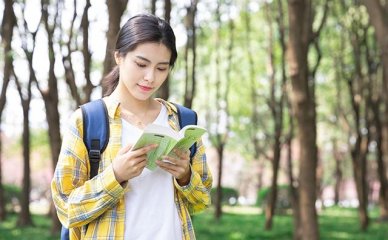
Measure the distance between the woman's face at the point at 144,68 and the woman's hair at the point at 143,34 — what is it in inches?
0.8

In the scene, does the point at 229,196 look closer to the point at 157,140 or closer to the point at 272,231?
the point at 272,231

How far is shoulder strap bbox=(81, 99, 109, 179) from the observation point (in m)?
2.45

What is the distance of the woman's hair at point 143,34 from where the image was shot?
2539 mm

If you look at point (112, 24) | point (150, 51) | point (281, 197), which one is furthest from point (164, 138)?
point (281, 197)

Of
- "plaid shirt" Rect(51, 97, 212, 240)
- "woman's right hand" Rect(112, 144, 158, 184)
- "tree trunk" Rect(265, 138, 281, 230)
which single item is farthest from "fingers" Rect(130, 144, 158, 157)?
"tree trunk" Rect(265, 138, 281, 230)

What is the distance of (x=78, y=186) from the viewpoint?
2.46 m

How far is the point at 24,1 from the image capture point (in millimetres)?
11031

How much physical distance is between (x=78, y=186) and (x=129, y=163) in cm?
24

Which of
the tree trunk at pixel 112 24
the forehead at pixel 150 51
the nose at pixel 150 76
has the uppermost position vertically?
the tree trunk at pixel 112 24

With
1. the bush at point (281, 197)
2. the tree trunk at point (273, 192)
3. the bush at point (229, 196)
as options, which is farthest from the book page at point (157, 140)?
the bush at point (229, 196)

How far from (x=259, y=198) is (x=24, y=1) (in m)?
18.0

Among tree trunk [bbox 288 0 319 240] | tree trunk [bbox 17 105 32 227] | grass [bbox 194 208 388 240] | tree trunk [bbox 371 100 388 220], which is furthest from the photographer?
tree trunk [bbox 371 100 388 220]

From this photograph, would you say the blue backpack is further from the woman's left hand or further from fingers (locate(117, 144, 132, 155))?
the woman's left hand

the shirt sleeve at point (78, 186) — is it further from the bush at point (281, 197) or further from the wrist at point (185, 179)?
the bush at point (281, 197)
